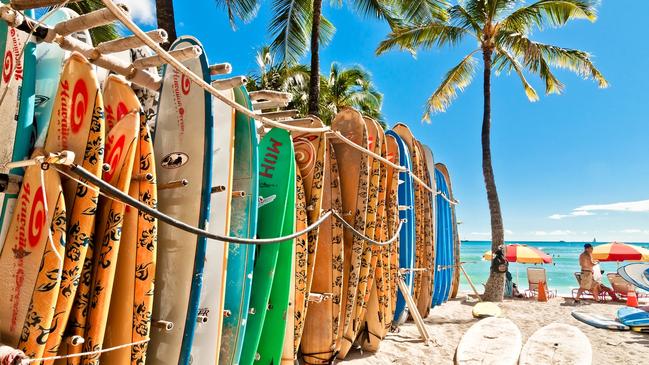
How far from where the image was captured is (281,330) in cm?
303

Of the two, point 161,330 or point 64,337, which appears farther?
point 161,330

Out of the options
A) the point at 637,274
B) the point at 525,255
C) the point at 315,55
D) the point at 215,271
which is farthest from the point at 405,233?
the point at 525,255

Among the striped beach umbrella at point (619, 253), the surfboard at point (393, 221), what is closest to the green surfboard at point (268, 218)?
the surfboard at point (393, 221)

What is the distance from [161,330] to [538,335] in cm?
346

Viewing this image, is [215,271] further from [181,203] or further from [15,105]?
[15,105]

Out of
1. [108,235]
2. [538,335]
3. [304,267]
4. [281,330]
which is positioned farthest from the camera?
[538,335]

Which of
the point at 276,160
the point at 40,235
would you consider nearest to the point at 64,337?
the point at 40,235

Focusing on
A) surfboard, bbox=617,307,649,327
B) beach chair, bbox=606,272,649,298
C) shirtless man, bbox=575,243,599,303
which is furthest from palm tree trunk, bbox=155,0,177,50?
beach chair, bbox=606,272,649,298

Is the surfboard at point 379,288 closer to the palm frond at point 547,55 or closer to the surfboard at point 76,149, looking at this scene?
the surfboard at point 76,149

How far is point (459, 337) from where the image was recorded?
5.45m

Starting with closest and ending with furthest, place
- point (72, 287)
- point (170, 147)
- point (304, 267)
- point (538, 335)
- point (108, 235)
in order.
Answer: point (72, 287)
point (108, 235)
point (170, 147)
point (304, 267)
point (538, 335)

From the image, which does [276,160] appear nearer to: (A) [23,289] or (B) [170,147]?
(B) [170,147]

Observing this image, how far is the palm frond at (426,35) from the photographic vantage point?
1064 cm

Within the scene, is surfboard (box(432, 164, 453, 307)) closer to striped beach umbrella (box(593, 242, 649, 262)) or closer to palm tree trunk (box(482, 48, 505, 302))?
palm tree trunk (box(482, 48, 505, 302))
